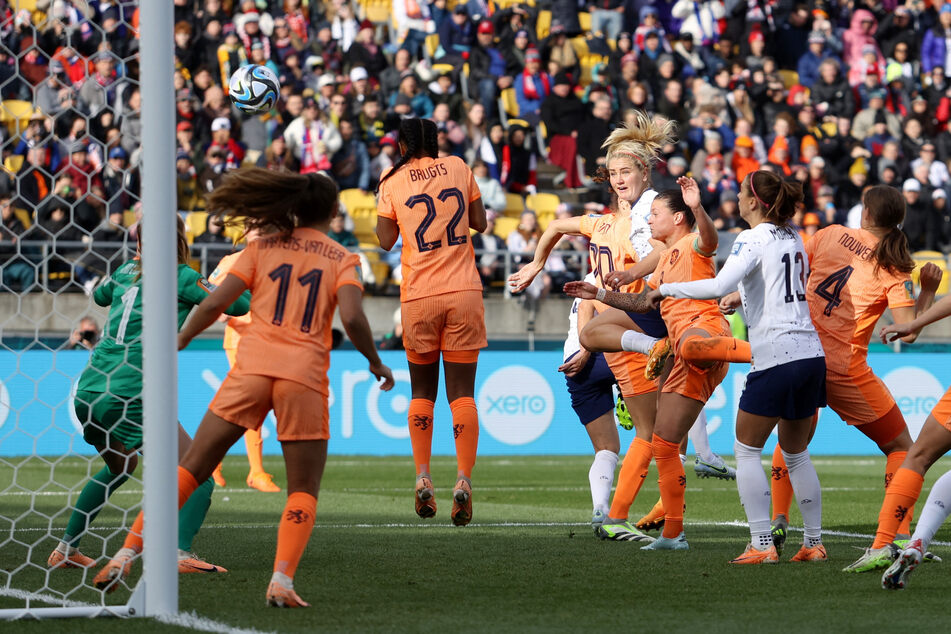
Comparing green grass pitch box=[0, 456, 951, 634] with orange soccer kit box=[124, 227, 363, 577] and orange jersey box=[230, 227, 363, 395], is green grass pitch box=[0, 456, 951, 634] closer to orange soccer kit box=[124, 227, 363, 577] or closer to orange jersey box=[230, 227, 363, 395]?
orange soccer kit box=[124, 227, 363, 577]

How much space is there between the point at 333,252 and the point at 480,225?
244 cm

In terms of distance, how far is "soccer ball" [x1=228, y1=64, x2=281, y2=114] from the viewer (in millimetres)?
8352

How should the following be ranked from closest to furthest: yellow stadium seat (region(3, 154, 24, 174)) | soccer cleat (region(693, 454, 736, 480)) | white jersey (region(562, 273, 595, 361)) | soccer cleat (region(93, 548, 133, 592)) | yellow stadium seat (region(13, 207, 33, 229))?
soccer cleat (region(93, 548, 133, 592)), white jersey (region(562, 273, 595, 361)), soccer cleat (region(693, 454, 736, 480)), yellow stadium seat (region(3, 154, 24, 174)), yellow stadium seat (region(13, 207, 33, 229))

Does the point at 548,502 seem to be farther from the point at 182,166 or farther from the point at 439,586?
the point at 182,166

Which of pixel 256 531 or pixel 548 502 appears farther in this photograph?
pixel 548 502

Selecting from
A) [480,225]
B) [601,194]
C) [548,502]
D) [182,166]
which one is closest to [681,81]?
[601,194]

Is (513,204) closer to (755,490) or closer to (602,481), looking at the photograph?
(602,481)

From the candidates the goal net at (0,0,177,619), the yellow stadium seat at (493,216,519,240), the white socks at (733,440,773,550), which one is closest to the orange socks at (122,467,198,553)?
the goal net at (0,0,177,619)

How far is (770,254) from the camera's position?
6.41 m

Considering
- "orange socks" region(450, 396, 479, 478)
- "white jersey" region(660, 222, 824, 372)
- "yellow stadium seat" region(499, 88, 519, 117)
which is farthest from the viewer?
"yellow stadium seat" region(499, 88, 519, 117)

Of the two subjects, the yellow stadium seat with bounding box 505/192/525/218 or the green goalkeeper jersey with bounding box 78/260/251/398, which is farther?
the yellow stadium seat with bounding box 505/192/525/218

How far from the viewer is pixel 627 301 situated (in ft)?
23.3

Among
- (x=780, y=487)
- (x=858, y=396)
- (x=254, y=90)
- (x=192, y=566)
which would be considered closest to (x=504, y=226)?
(x=254, y=90)

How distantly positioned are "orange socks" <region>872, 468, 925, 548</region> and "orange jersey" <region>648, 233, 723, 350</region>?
1.46m
